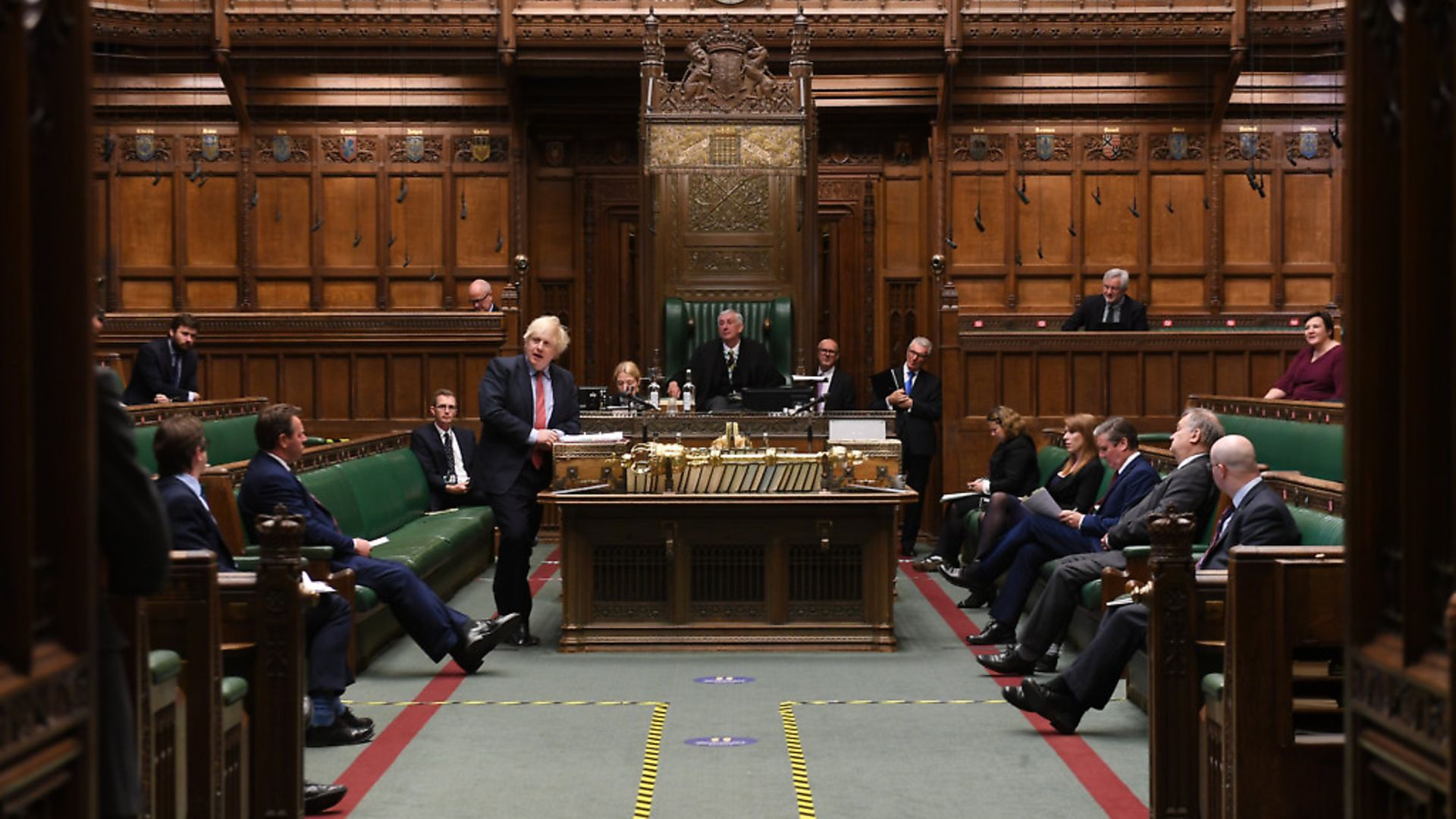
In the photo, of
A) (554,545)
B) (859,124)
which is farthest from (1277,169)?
(554,545)

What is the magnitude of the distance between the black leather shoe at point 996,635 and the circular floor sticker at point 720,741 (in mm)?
2352

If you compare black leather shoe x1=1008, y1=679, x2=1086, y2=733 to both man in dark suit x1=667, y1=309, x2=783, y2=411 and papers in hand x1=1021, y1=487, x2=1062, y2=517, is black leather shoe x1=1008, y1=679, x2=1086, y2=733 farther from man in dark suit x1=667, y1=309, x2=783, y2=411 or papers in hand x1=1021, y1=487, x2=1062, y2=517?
man in dark suit x1=667, y1=309, x2=783, y2=411

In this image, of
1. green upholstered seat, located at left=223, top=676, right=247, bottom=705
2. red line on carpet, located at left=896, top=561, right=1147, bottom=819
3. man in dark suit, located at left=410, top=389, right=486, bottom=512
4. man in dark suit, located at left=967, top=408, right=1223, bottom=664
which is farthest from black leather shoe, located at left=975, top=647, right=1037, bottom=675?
man in dark suit, located at left=410, top=389, right=486, bottom=512

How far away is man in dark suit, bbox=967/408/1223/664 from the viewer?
24.0 ft

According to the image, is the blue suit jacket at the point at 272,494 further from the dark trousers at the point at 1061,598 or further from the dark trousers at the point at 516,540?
the dark trousers at the point at 1061,598

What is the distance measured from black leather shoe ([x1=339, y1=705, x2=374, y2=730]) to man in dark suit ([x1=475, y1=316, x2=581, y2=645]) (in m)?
2.05

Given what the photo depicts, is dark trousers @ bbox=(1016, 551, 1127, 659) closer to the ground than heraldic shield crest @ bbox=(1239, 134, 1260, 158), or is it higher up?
closer to the ground

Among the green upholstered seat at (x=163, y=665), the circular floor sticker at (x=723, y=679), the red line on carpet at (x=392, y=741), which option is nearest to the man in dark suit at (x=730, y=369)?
the red line on carpet at (x=392, y=741)

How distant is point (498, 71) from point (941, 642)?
9075 millimetres

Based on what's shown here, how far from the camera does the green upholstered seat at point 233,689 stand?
4.89m

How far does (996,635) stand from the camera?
28.5 feet

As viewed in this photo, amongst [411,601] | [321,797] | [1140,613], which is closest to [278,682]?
[321,797]

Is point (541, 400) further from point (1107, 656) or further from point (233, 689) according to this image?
point (233, 689)

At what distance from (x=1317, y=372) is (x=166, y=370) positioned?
812cm
